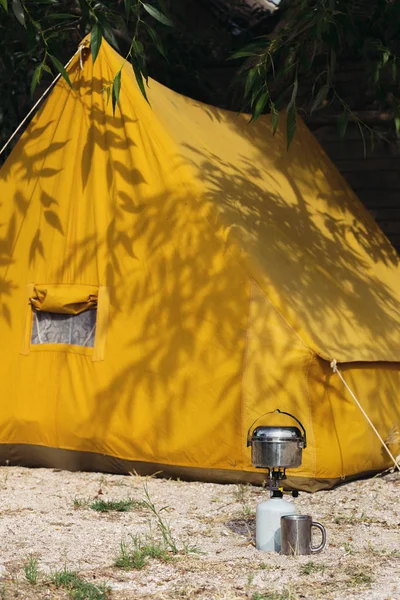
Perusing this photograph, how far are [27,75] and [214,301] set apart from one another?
3820mm

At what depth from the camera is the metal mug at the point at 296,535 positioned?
425cm

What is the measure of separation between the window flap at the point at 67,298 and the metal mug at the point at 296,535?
7.86ft

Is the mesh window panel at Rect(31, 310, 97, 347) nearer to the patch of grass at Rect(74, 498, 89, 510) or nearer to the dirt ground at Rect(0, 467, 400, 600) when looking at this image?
the dirt ground at Rect(0, 467, 400, 600)

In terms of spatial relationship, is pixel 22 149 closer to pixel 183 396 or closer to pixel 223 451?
pixel 183 396

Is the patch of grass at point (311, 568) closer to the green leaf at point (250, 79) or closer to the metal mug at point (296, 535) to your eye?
the metal mug at point (296, 535)

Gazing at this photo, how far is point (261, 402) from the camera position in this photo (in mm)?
5672

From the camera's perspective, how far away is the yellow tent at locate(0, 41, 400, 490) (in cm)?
573

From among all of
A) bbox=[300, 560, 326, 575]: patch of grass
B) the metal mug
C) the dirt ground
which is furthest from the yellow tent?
bbox=[300, 560, 326, 575]: patch of grass

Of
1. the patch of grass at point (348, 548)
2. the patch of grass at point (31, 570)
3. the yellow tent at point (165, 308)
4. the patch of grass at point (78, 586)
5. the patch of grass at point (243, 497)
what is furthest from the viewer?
the yellow tent at point (165, 308)

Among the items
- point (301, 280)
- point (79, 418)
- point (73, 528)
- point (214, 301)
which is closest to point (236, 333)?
point (214, 301)

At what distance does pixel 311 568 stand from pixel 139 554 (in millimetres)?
707

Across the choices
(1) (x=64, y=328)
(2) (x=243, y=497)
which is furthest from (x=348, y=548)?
(1) (x=64, y=328)

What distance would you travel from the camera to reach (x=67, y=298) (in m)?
6.25

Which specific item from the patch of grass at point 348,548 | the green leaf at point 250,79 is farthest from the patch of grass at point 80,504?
the green leaf at point 250,79
